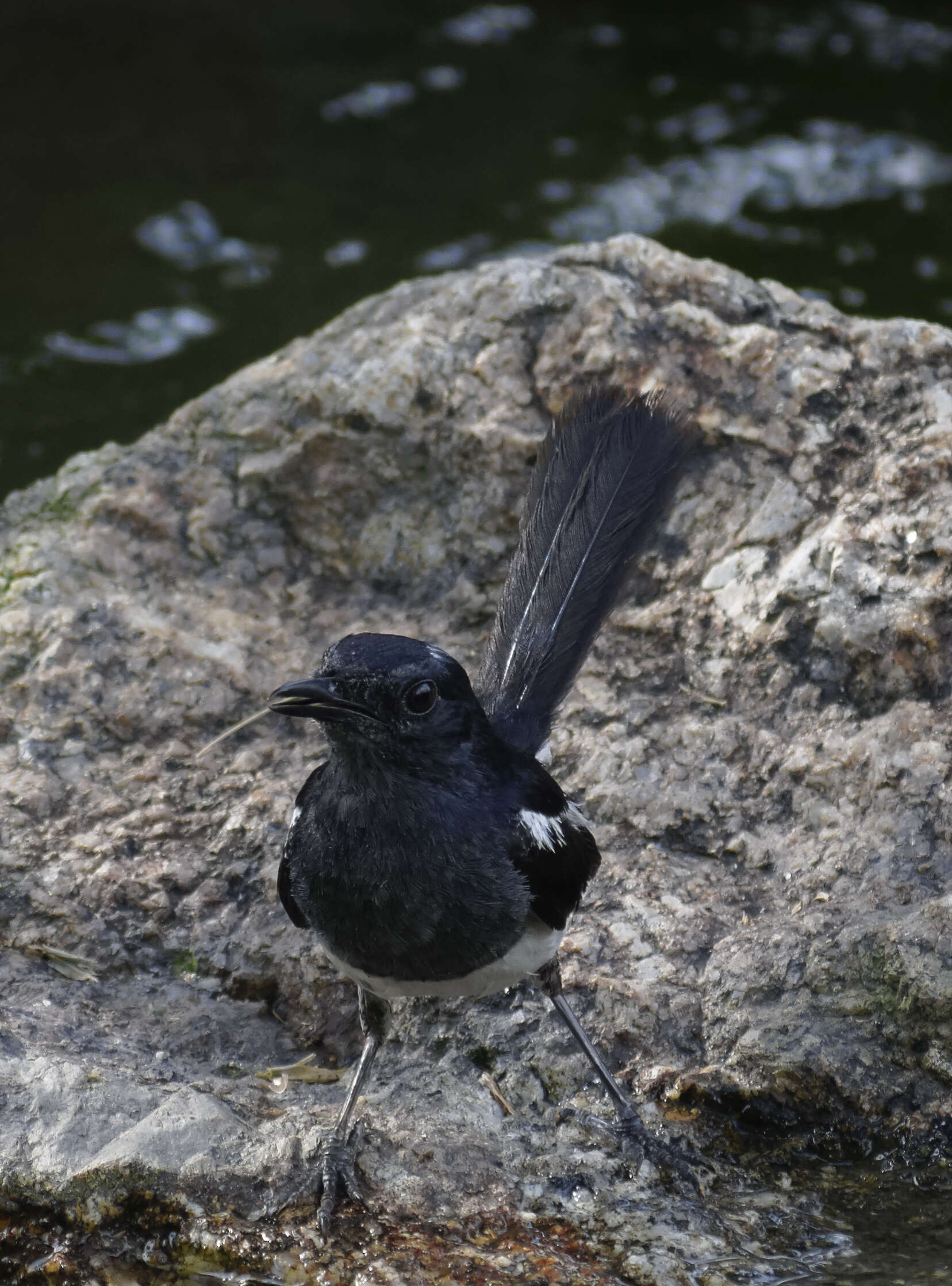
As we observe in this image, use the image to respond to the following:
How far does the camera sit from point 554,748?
450 centimetres

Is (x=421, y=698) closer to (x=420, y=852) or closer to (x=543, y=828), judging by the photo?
(x=420, y=852)

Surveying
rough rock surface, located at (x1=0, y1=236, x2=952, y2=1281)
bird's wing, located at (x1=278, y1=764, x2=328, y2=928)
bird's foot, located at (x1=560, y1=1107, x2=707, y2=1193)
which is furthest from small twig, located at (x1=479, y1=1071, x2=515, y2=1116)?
bird's wing, located at (x1=278, y1=764, x2=328, y2=928)

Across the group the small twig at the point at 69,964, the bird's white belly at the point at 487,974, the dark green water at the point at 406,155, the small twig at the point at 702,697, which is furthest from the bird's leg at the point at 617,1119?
the dark green water at the point at 406,155

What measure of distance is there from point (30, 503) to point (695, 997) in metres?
3.19

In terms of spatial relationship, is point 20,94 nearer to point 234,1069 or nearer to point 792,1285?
point 234,1069

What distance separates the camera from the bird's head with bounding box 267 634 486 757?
325cm

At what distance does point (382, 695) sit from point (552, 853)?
0.68 m

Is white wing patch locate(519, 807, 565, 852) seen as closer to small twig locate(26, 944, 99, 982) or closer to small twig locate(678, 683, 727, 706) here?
small twig locate(678, 683, 727, 706)

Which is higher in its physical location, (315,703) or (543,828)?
(315,703)

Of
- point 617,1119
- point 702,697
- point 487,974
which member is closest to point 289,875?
point 487,974

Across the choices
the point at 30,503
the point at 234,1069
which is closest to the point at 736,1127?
the point at 234,1069

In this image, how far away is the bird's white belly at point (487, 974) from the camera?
3418mm

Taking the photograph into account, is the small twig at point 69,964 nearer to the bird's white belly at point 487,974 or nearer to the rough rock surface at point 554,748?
the rough rock surface at point 554,748

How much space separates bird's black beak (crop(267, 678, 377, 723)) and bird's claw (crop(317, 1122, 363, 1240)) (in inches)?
42.7
